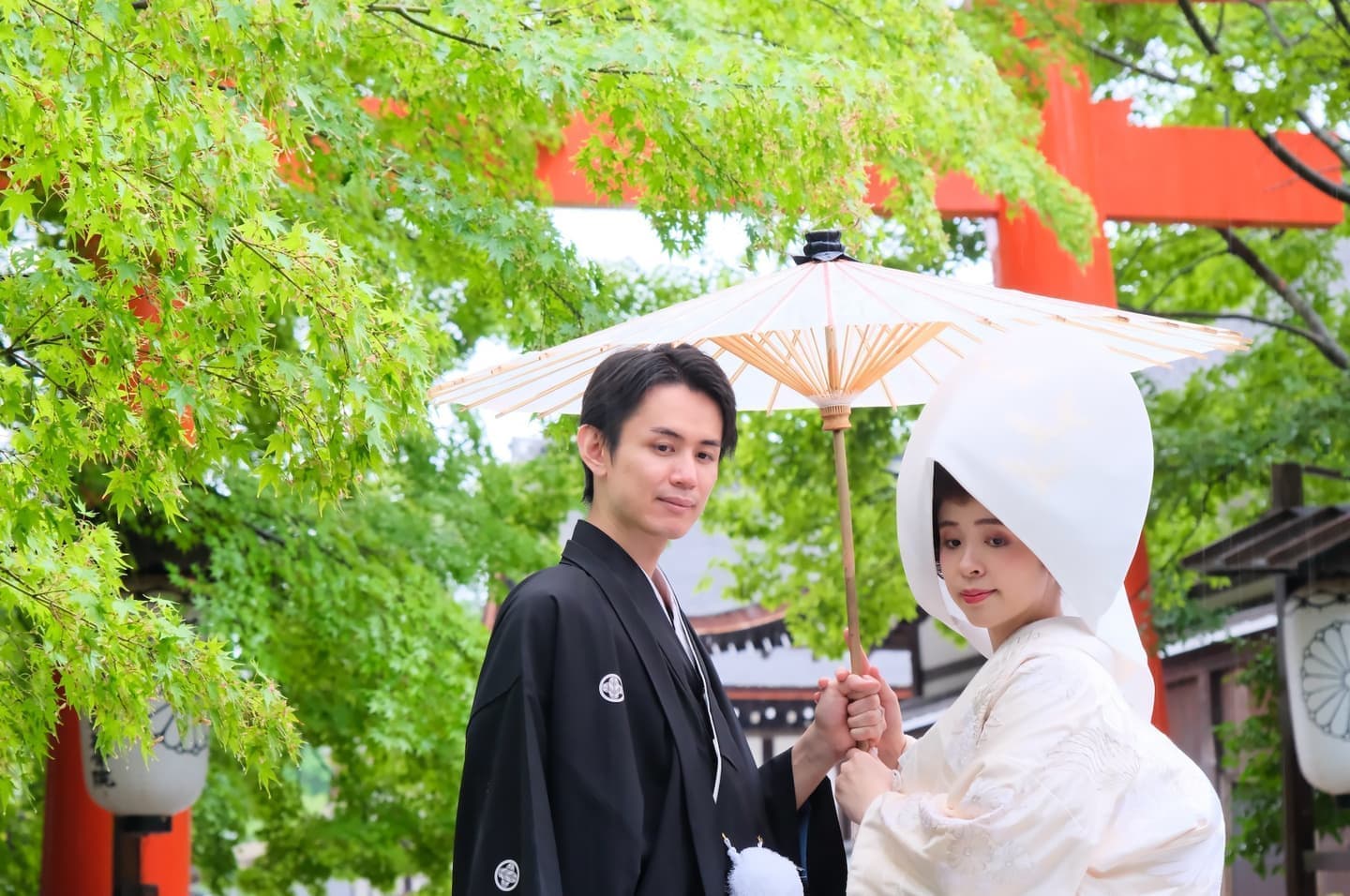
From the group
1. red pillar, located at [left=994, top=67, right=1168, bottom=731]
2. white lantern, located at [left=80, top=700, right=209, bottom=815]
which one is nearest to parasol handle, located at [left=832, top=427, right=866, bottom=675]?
white lantern, located at [left=80, top=700, right=209, bottom=815]

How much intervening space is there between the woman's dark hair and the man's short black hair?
1.33 feet

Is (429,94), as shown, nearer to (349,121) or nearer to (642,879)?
(349,121)

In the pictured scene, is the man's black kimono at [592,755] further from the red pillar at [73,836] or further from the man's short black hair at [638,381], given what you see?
the red pillar at [73,836]

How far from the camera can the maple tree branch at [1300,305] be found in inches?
313

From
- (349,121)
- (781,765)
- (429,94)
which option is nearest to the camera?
(781,765)

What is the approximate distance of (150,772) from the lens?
5250 millimetres

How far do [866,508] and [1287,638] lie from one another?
3.81 metres

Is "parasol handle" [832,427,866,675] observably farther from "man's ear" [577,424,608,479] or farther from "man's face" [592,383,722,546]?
"man's ear" [577,424,608,479]

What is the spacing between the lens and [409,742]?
6.13 m

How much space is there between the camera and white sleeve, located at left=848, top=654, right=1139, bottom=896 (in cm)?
195

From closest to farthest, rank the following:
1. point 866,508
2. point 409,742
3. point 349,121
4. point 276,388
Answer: point 276,388, point 349,121, point 409,742, point 866,508

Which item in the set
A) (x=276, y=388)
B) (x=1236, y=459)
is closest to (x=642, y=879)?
(x=276, y=388)

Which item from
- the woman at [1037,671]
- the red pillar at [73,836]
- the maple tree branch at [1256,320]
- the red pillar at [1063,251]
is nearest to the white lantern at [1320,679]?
the red pillar at [1063,251]

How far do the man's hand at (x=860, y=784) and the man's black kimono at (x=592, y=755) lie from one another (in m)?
0.18
